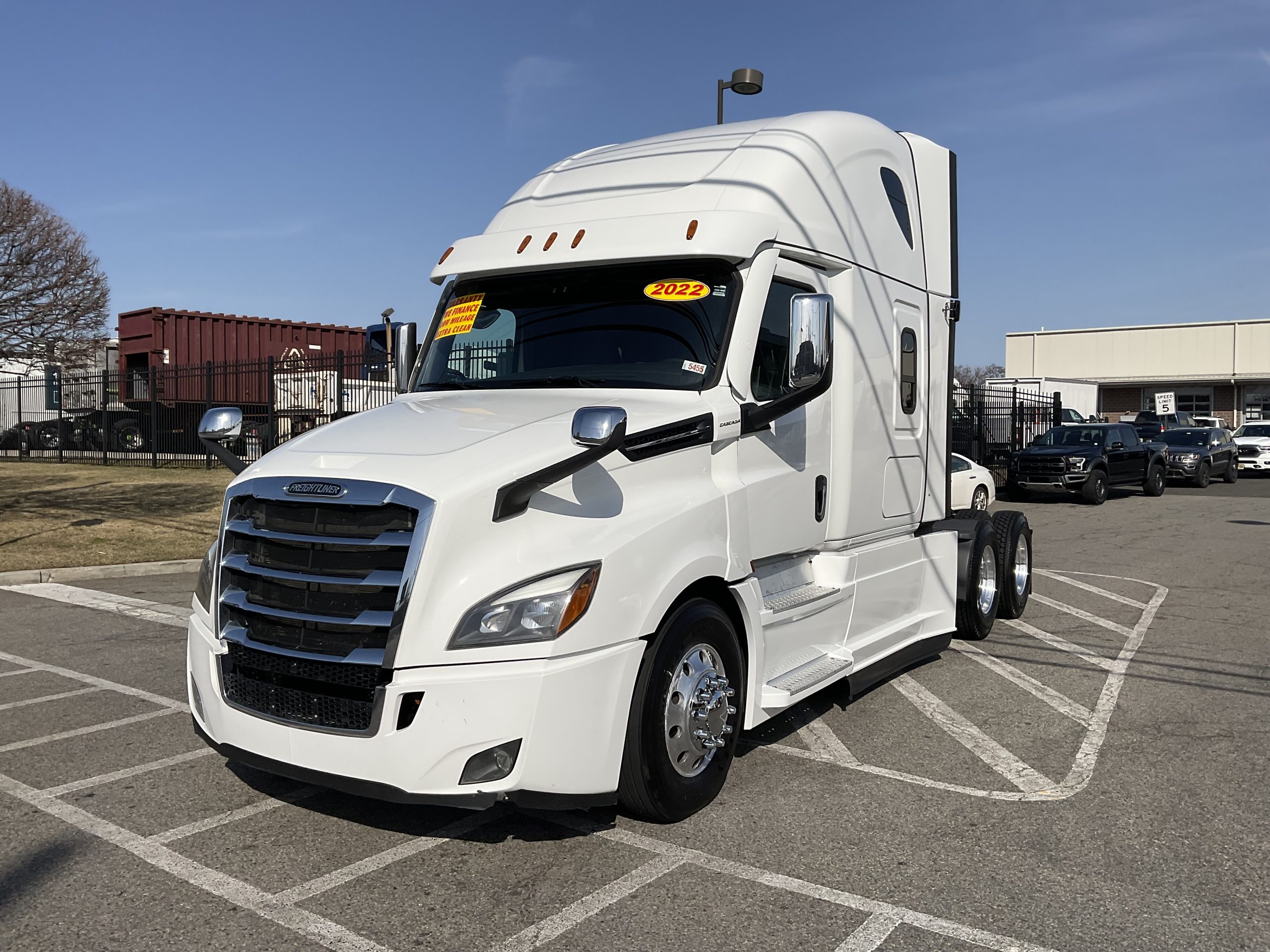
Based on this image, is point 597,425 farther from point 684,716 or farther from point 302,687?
point 302,687

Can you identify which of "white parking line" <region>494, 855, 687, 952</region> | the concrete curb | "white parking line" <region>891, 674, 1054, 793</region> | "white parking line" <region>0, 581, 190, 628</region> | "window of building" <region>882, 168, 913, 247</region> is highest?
"window of building" <region>882, 168, 913, 247</region>

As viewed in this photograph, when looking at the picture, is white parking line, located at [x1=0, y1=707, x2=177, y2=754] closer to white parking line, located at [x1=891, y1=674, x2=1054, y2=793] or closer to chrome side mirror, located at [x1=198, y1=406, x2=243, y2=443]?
chrome side mirror, located at [x1=198, y1=406, x2=243, y2=443]

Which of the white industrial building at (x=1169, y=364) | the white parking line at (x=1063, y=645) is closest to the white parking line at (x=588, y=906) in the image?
the white parking line at (x=1063, y=645)

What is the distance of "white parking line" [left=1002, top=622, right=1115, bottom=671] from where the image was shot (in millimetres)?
7605

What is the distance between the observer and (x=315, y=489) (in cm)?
396

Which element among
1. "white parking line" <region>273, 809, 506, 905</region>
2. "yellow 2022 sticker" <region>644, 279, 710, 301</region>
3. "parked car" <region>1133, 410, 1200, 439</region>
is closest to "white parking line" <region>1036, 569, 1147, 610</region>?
"yellow 2022 sticker" <region>644, 279, 710, 301</region>

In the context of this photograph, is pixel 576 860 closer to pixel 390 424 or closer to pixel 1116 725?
pixel 390 424

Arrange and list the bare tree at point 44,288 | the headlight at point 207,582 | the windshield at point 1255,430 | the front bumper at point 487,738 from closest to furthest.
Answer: the front bumper at point 487,738
the headlight at point 207,582
the bare tree at point 44,288
the windshield at point 1255,430

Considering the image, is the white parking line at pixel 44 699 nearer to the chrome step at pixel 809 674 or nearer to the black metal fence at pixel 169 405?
the chrome step at pixel 809 674

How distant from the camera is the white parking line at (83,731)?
5516 mm

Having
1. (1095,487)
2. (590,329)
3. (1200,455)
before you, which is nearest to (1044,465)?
(1095,487)

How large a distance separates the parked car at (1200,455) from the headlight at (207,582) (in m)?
28.0

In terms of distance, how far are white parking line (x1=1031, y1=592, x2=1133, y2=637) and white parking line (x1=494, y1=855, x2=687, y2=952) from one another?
597 centimetres

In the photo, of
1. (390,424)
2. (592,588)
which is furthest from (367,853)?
(390,424)
